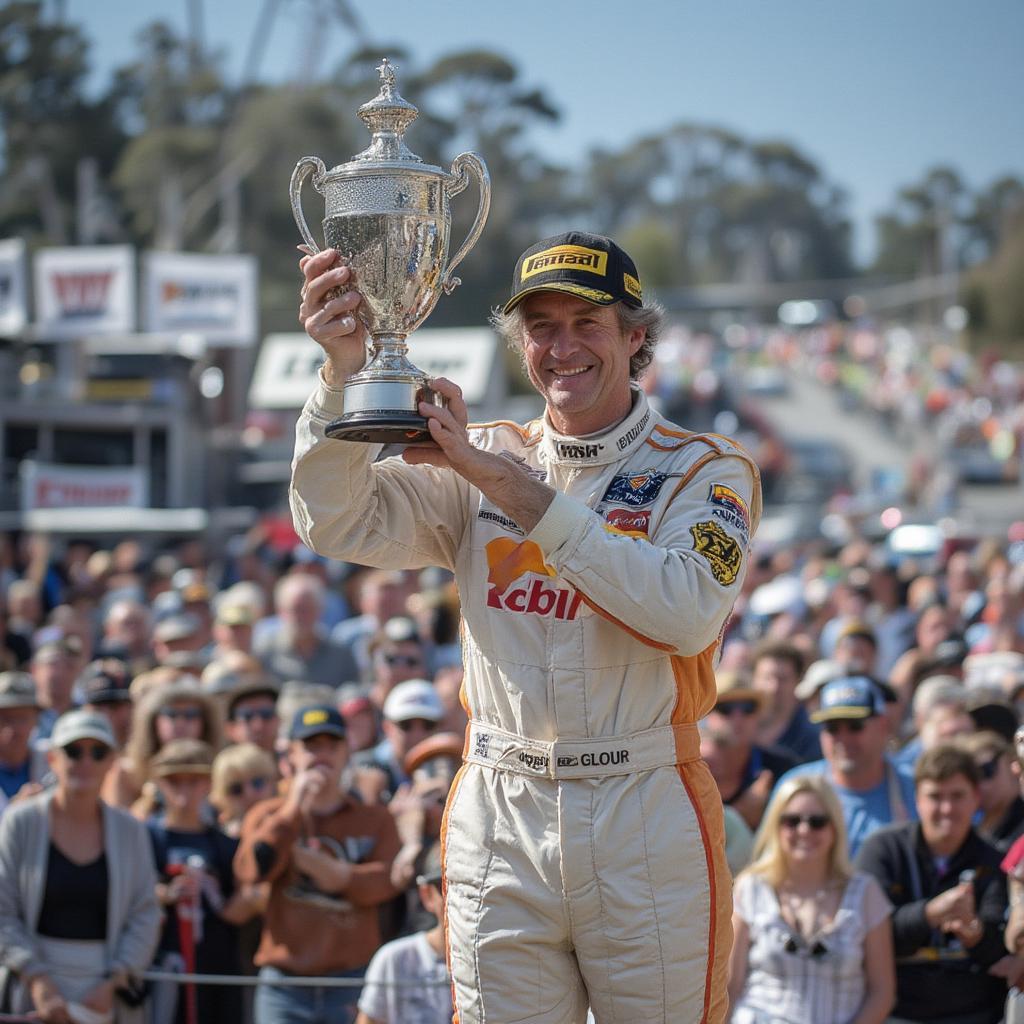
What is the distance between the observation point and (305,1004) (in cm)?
631

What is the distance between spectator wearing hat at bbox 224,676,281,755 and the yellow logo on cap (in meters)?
4.67

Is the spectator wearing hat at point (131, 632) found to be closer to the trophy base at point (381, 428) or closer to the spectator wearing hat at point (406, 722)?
the spectator wearing hat at point (406, 722)

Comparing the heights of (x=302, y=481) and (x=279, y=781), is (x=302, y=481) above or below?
above

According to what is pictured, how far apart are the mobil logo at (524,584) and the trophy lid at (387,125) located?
89 cm

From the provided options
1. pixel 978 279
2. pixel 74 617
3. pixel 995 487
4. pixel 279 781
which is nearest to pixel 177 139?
pixel 995 487

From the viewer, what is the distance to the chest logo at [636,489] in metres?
3.70

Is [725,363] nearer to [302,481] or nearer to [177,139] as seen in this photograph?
[177,139]

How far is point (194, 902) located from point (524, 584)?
344 cm

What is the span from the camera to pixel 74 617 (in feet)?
37.2

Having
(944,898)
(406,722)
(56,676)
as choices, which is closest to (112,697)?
(56,676)

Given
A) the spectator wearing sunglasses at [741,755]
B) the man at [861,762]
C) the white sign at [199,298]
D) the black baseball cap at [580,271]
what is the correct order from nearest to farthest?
the black baseball cap at [580,271], the man at [861,762], the spectator wearing sunglasses at [741,755], the white sign at [199,298]

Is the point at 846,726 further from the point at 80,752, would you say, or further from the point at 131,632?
the point at 131,632

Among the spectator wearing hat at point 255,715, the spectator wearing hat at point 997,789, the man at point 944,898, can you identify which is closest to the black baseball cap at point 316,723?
the spectator wearing hat at point 255,715

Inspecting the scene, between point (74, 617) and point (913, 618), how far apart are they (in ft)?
18.8
